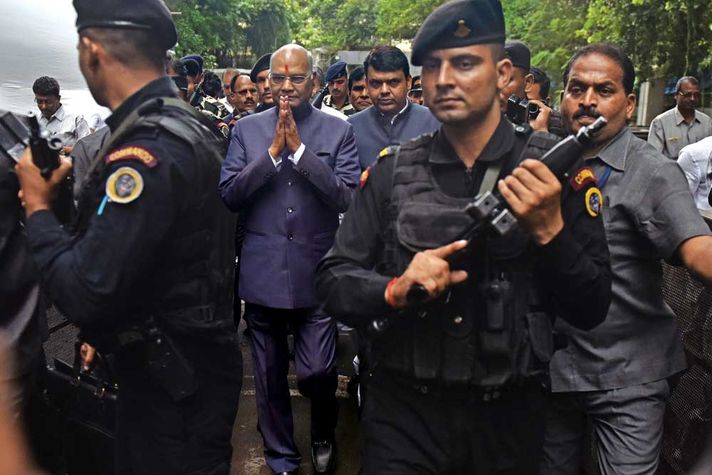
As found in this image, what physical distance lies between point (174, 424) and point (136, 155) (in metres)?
0.84

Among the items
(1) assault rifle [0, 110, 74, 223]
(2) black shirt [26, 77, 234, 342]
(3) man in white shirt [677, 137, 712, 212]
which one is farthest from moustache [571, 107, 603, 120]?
(3) man in white shirt [677, 137, 712, 212]

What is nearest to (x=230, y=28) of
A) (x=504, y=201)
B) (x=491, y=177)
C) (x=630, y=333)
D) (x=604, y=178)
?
(x=604, y=178)

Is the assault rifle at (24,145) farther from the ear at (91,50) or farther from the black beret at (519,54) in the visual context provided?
the black beret at (519,54)

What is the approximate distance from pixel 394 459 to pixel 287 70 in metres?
2.51

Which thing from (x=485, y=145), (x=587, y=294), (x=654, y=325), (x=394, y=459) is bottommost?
(x=394, y=459)

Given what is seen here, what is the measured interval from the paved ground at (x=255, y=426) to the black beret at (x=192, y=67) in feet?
13.0

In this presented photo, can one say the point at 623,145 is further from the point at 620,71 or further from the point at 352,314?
the point at 352,314

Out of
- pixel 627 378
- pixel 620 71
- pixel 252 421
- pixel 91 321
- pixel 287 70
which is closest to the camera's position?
pixel 91 321

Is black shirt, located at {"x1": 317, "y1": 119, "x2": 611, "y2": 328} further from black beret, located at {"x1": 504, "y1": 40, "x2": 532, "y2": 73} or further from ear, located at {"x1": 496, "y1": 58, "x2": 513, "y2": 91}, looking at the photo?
black beret, located at {"x1": 504, "y1": 40, "x2": 532, "y2": 73}

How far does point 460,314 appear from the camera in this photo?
221cm

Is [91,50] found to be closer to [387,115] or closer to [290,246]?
[290,246]

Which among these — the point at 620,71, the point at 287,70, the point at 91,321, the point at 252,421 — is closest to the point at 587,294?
the point at 620,71

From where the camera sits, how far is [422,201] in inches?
88.9

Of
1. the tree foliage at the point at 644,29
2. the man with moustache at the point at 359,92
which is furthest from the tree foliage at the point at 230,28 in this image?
the man with moustache at the point at 359,92
